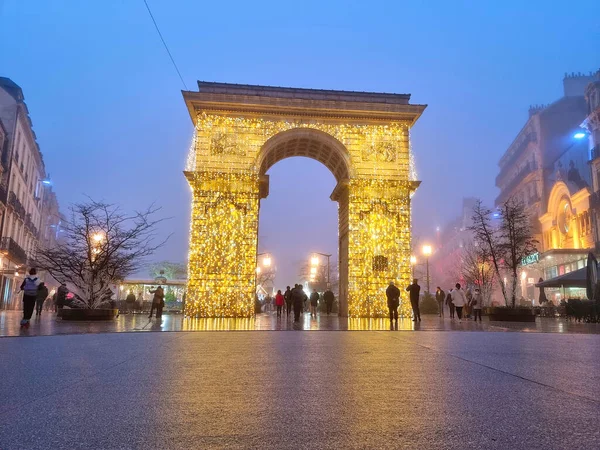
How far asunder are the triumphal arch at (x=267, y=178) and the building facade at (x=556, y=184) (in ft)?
60.5

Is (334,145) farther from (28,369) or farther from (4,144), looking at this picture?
(4,144)

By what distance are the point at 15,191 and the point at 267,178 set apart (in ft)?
78.3

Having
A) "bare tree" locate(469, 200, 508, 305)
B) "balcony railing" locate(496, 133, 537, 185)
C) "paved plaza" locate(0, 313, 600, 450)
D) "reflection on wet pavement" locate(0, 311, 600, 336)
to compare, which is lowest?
"paved plaza" locate(0, 313, 600, 450)

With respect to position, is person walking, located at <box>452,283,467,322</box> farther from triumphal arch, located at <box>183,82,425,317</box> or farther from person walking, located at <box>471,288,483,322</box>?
triumphal arch, located at <box>183,82,425,317</box>

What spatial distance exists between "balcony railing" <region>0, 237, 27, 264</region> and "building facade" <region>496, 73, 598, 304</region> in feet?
123

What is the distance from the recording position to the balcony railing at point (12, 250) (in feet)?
Answer: 114

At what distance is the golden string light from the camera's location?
22.8 metres

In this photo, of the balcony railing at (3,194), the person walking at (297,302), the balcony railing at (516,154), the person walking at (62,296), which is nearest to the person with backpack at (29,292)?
the person walking at (62,296)

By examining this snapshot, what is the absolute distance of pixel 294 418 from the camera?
3.10 meters

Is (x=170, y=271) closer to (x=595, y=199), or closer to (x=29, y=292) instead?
(x=595, y=199)

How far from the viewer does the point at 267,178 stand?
24656mm

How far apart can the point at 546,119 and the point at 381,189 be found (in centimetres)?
3120

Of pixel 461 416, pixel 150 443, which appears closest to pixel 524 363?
pixel 461 416

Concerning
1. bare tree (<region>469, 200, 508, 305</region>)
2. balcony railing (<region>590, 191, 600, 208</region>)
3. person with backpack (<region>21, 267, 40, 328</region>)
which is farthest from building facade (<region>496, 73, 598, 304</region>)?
person with backpack (<region>21, 267, 40, 328</region>)
